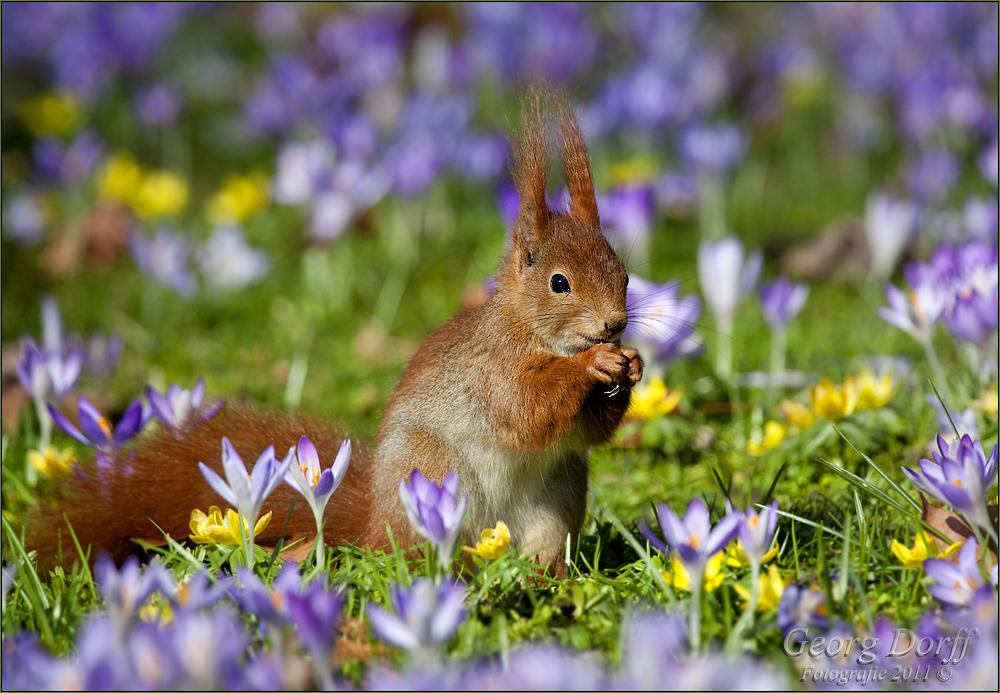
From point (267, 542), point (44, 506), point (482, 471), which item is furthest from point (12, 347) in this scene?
point (482, 471)

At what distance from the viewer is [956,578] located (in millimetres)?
2338

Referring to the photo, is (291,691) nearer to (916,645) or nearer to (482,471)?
(482,471)

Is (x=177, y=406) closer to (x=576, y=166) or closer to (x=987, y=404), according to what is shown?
(x=576, y=166)

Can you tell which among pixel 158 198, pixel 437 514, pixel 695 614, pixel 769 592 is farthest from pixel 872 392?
pixel 158 198

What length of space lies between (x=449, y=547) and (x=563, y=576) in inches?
21.5

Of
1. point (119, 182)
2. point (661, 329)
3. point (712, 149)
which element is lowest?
point (661, 329)

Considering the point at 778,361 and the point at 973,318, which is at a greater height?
the point at 973,318

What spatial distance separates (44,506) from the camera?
316cm

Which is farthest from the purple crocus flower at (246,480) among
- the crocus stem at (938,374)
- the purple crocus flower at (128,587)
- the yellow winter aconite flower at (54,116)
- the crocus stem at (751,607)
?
the yellow winter aconite flower at (54,116)

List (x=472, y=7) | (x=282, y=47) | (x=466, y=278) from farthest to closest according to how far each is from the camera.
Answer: (x=282, y=47) < (x=472, y=7) < (x=466, y=278)

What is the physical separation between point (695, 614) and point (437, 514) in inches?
19.6

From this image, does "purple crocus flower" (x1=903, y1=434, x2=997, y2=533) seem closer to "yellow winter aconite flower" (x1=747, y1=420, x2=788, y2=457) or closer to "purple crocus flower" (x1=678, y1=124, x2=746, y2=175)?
"yellow winter aconite flower" (x1=747, y1=420, x2=788, y2=457)

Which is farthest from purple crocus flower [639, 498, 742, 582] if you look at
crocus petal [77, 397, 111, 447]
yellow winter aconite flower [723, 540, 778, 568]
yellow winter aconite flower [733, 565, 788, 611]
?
crocus petal [77, 397, 111, 447]

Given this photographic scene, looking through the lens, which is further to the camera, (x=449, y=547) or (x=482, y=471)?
(x=482, y=471)
